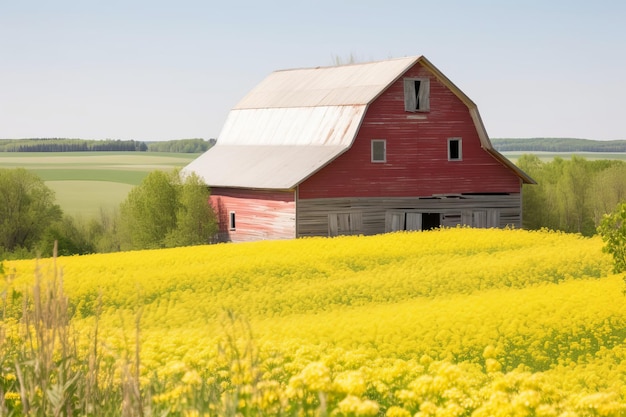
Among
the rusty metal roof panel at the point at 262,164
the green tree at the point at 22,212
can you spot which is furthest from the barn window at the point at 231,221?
the green tree at the point at 22,212

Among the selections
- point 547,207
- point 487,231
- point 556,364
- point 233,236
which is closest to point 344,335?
point 556,364

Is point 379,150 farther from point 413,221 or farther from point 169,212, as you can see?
point 169,212

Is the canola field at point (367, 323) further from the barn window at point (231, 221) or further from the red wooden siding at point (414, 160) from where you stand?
the barn window at point (231, 221)

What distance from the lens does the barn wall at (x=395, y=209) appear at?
4319 cm

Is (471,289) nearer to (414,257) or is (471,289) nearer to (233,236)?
(414,257)

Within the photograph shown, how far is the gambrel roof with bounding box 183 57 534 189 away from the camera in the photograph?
45.0 m

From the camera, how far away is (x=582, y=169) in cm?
9075

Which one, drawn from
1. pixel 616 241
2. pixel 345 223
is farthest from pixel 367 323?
pixel 345 223

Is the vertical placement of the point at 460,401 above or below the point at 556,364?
above

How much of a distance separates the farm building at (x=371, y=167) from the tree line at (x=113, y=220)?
56.3 inches

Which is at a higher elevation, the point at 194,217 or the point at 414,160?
the point at 414,160

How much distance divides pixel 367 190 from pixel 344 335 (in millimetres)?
26633

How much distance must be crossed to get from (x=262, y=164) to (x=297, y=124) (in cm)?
314

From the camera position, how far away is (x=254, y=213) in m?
46.0
